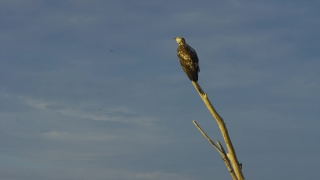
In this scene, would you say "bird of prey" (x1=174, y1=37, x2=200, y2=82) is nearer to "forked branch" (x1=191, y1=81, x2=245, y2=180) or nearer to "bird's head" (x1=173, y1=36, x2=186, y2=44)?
"bird's head" (x1=173, y1=36, x2=186, y2=44)

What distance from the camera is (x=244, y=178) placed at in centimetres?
999

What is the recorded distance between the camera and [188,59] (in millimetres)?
14195

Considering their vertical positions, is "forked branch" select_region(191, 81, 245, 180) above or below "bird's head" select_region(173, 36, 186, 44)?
below

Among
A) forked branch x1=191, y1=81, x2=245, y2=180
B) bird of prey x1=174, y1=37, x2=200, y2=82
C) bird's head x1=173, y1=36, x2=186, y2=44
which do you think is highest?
bird's head x1=173, y1=36, x2=186, y2=44

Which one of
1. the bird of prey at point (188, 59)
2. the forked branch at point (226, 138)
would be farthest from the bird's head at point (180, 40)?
the forked branch at point (226, 138)

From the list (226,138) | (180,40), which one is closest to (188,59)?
(180,40)

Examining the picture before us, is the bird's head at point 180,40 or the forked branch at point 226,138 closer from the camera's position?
the forked branch at point 226,138

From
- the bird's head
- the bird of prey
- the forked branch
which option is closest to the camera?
the forked branch

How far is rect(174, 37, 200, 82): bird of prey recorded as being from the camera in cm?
1346

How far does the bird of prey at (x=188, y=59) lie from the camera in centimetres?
1346

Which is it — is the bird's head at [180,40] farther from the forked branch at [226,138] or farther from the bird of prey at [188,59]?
the forked branch at [226,138]

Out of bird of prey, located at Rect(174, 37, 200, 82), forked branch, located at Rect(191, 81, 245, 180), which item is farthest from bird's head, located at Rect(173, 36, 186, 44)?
forked branch, located at Rect(191, 81, 245, 180)

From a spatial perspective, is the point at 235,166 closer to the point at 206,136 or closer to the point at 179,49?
the point at 206,136

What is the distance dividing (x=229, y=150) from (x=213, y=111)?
40.1 inches
